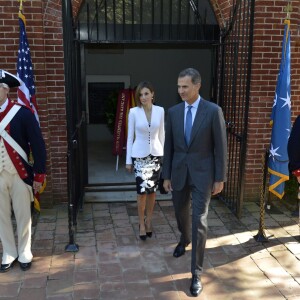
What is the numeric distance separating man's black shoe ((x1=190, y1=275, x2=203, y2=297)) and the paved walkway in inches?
1.7

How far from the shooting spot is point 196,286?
3512mm

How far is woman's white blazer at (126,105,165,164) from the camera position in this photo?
4.29m

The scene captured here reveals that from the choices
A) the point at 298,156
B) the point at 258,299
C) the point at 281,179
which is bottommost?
the point at 258,299

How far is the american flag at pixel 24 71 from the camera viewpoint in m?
4.61

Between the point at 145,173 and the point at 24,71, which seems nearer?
the point at 145,173

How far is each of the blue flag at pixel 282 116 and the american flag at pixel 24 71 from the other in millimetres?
2898

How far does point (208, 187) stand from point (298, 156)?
923 mm

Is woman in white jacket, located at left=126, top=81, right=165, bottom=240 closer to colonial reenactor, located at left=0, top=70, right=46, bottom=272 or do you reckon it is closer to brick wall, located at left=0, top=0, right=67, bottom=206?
colonial reenactor, located at left=0, top=70, right=46, bottom=272

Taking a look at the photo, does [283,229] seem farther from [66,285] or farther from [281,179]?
[66,285]

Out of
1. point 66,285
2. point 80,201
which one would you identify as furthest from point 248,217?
point 66,285

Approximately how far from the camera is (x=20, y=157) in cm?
367

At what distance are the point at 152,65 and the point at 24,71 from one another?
5.64 meters

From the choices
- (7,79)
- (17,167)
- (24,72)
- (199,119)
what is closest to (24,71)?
(24,72)

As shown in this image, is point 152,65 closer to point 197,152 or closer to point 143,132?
point 143,132
